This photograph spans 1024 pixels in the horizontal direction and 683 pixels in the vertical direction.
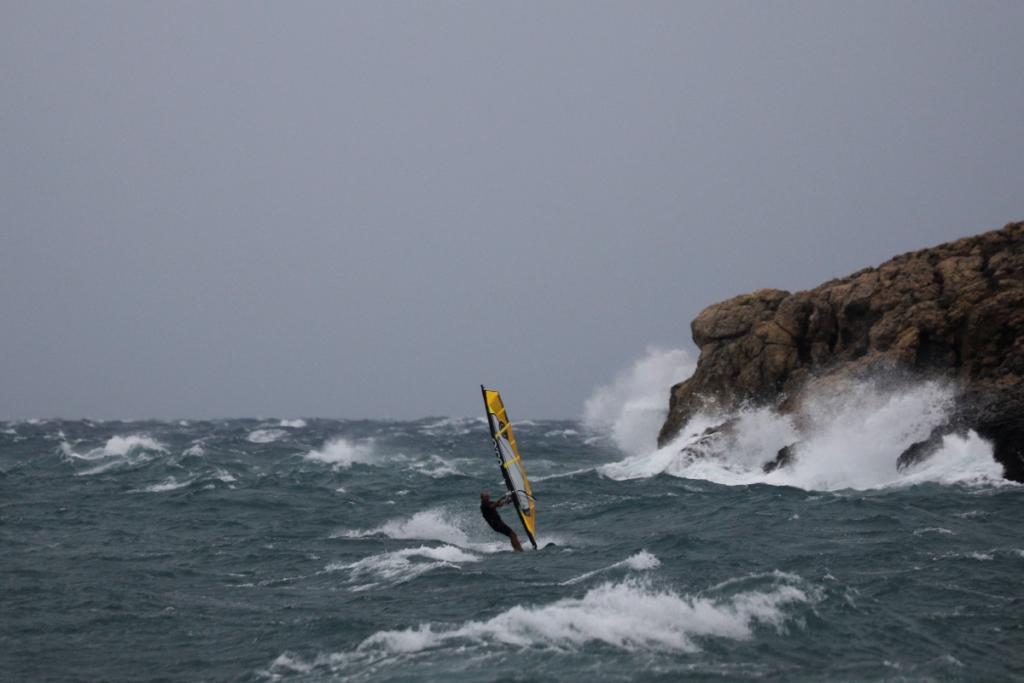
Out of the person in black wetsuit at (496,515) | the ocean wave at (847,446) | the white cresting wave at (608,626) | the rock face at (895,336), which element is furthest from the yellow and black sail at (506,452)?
the rock face at (895,336)

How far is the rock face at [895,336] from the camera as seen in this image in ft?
82.2

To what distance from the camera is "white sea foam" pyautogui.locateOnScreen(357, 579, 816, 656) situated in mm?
12562

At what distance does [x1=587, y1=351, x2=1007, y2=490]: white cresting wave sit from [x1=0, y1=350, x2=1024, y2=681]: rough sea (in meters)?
0.08

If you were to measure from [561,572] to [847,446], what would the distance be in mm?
13372

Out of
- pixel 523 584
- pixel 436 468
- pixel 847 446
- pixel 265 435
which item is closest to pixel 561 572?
pixel 523 584

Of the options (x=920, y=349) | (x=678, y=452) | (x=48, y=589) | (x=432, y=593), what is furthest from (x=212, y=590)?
(x=920, y=349)

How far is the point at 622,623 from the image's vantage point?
516 inches

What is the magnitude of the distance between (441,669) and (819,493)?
50.3 feet

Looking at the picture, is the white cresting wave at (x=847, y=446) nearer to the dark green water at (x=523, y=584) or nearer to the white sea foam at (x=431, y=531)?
the dark green water at (x=523, y=584)

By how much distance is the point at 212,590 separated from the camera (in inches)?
678

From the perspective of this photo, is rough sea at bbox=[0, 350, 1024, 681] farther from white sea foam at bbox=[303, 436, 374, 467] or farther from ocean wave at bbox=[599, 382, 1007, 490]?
white sea foam at bbox=[303, 436, 374, 467]

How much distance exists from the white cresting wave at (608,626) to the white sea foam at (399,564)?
3.60 m

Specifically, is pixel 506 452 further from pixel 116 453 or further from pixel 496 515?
pixel 116 453

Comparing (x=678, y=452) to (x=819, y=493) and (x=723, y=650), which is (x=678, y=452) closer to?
(x=819, y=493)
